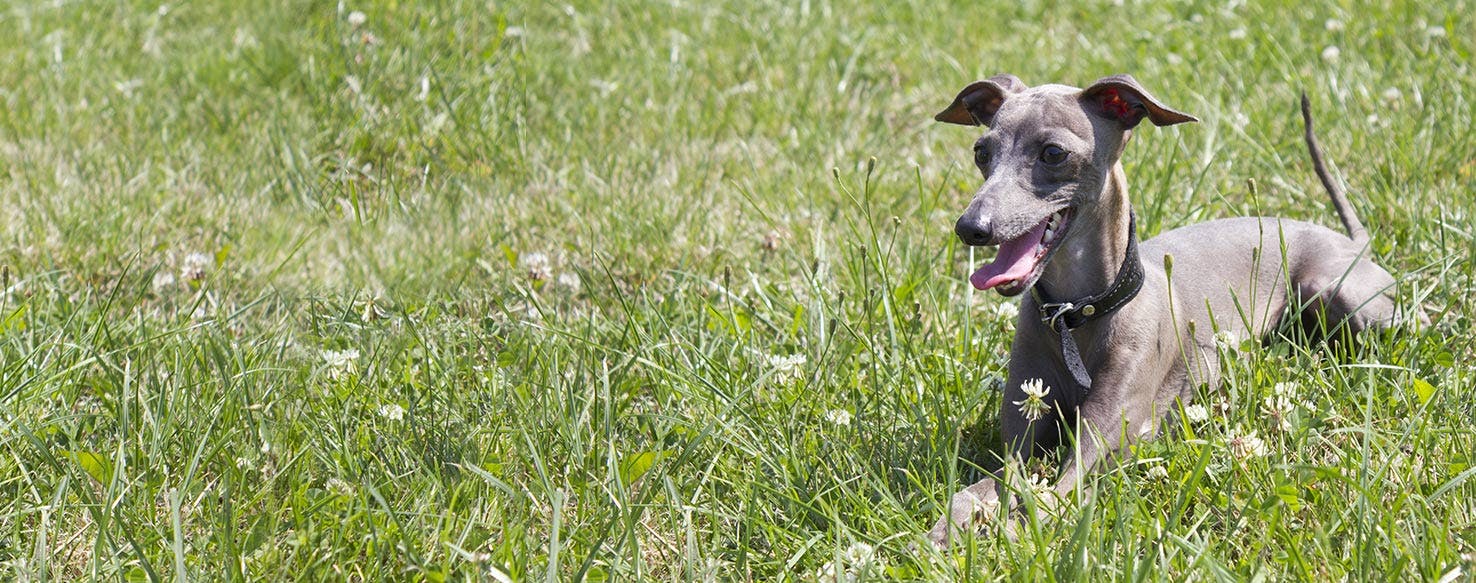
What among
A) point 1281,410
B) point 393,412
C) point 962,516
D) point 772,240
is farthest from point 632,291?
point 1281,410

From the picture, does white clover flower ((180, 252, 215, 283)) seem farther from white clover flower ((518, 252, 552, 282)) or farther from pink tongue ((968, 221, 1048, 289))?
pink tongue ((968, 221, 1048, 289))

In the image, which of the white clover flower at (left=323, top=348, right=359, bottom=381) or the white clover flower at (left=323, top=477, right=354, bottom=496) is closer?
the white clover flower at (left=323, top=477, right=354, bottom=496)

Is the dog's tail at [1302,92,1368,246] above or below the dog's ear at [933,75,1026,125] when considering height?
below

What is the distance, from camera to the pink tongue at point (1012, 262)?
2605 mm

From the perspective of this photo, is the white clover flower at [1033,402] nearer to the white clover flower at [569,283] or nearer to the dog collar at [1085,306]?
the dog collar at [1085,306]

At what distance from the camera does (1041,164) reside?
269 cm

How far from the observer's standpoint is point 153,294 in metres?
3.99

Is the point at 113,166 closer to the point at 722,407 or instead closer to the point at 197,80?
the point at 197,80

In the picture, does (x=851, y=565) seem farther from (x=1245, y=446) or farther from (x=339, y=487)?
(x=339, y=487)

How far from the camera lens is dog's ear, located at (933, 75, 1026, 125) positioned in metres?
2.97

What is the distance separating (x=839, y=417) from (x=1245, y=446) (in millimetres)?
789

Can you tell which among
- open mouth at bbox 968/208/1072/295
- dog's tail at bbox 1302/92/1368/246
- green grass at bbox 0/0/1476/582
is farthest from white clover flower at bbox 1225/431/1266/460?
dog's tail at bbox 1302/92/1368/246

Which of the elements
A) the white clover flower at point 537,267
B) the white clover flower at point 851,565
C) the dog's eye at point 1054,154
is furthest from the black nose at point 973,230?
the white clover flower at point 537,267

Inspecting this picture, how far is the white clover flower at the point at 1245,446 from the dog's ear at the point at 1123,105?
0.61m
